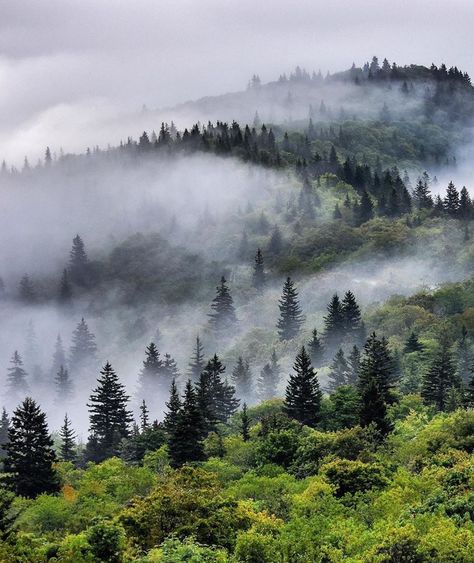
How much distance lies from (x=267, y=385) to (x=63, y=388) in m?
52.3

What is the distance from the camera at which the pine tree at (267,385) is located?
472 ft

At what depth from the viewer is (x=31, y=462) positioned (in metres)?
85.1

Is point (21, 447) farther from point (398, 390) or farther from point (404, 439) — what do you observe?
point (398, 390)

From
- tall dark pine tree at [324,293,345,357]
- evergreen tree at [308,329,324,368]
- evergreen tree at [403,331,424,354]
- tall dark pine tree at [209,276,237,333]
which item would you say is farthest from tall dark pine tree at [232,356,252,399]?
tall dark pine tree at [209,276,237,333]

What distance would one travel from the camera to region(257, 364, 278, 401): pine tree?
144m

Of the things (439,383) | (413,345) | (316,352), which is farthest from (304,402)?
(316,352)

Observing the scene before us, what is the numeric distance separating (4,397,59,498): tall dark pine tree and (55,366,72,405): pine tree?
92.4m

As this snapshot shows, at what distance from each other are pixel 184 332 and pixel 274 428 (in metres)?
111

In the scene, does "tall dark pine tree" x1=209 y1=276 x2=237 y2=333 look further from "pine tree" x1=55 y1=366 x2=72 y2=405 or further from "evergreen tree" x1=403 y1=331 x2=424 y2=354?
"evergreen tree" x1=403 y1=331 x2=424 y2=354

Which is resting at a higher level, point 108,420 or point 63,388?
point 108,420

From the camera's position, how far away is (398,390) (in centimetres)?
10875

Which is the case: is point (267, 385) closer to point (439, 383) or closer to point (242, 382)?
point (242, 382)

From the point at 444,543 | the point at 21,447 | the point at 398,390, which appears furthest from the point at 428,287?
the point at 444,543

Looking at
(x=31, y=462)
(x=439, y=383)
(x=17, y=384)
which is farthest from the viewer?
(x=17, y=384)
